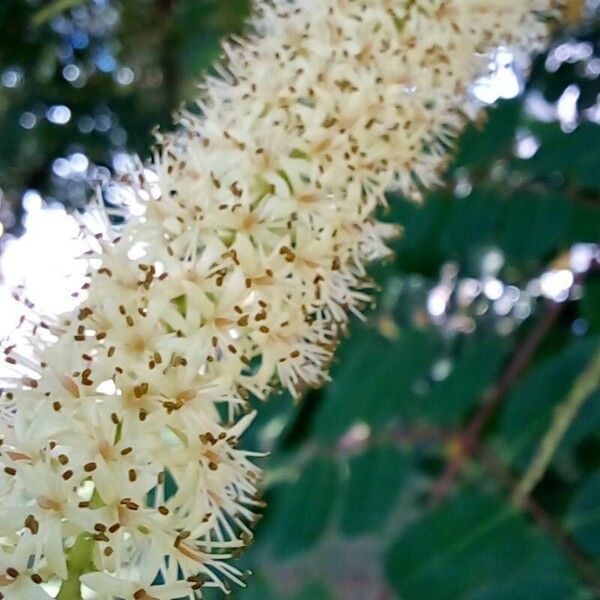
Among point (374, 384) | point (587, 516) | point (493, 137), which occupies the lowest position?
point (374, 384)

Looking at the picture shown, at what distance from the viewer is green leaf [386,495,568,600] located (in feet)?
2.61

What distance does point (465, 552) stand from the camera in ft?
2.69

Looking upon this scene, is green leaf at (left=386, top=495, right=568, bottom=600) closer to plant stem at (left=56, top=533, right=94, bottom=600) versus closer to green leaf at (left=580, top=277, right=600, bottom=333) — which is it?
green leaf at (left=580, top=277, right=600, bottom=333)

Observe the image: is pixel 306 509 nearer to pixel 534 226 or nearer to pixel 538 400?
pixel 538 400

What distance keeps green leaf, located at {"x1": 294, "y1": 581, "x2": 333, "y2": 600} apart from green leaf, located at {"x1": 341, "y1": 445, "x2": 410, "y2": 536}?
0.13 meters

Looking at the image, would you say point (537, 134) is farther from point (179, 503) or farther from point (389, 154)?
point (179, 503)

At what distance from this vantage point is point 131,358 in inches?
20.9

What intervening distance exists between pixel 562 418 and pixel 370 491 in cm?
21

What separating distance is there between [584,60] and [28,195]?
0.72 m

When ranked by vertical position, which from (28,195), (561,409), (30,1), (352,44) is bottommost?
(28,195)

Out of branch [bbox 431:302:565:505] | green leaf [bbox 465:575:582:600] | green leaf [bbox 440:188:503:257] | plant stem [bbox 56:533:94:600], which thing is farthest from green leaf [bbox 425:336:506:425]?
plant stem [bbox 56:533:94:600]

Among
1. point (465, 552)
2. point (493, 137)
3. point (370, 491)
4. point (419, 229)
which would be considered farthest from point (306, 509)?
point (493, 137)

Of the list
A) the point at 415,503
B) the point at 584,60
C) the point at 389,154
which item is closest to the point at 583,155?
the point at 584,60

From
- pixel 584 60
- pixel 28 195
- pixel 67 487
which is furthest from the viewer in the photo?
pixel 28 195
